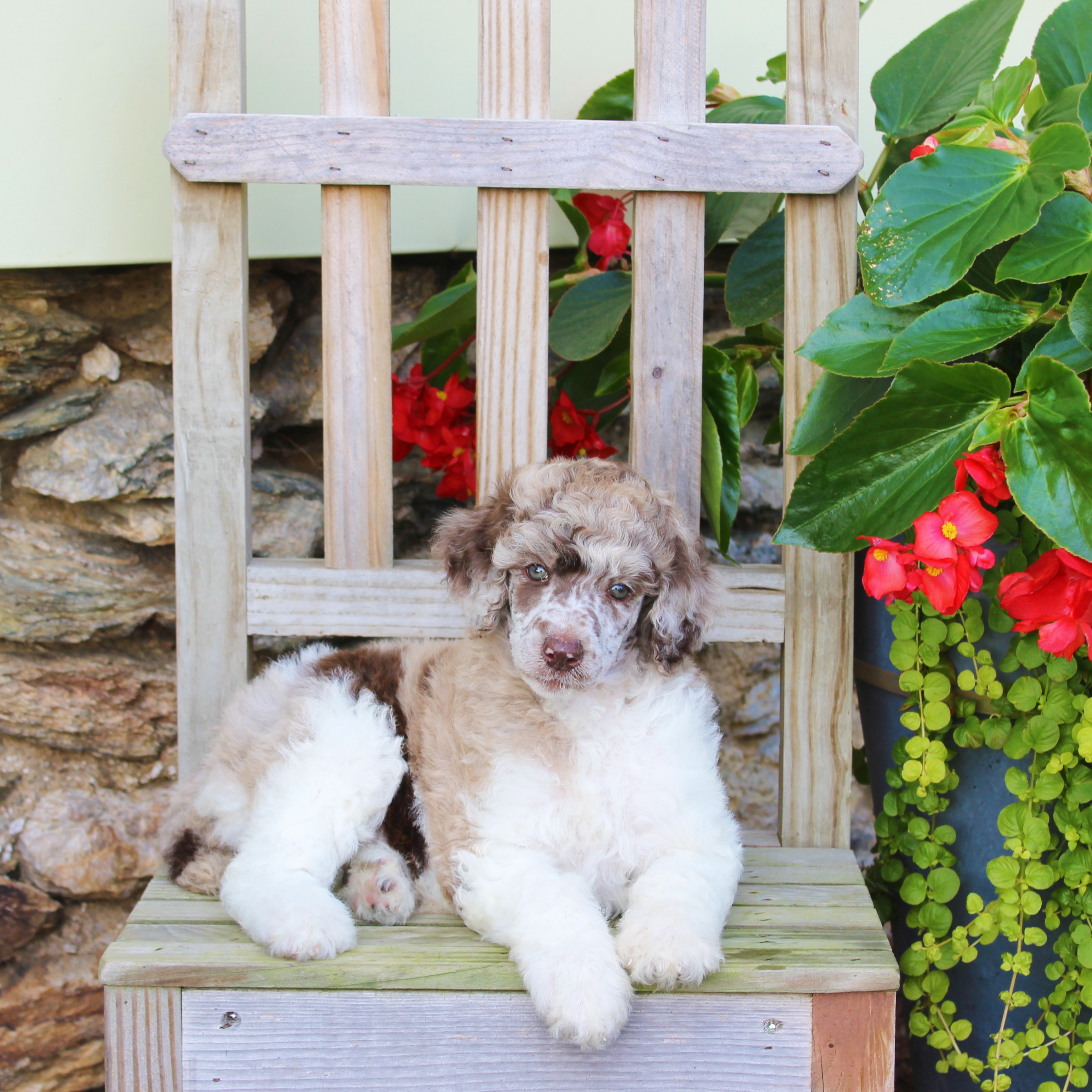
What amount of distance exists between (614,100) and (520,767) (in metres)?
1.80

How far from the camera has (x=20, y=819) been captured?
2.92 m

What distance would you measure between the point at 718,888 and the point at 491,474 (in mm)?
1069

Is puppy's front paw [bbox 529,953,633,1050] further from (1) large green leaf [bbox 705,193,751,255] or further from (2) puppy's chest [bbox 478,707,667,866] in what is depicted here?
(1) large green leaf [bbox 705,193,751,255]

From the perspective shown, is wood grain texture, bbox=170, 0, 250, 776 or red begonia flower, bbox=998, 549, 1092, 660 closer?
red begonia flower, bbox=998, 549, 1092, 660

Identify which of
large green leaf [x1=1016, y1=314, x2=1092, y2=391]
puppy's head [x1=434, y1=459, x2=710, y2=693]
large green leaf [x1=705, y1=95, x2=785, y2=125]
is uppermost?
large green leaf [x1=705, y1=95, x2=785, y2=125]

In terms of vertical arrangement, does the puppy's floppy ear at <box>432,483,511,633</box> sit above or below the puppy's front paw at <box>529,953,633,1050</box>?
above

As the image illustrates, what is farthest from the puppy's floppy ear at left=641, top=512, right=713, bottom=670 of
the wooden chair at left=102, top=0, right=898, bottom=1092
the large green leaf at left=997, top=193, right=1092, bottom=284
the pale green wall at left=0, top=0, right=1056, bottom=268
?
the pale green wall at left=0, top=0, right=1056, bottom=268

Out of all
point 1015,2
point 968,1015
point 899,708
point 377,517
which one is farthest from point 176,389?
point 968,1015

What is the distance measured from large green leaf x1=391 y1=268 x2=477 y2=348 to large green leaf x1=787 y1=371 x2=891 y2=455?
90 centimetres

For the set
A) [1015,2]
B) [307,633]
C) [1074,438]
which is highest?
[1015,2]

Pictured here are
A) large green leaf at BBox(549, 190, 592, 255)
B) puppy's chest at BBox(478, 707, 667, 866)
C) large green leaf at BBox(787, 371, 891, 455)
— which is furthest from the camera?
large green leaf at BBox(549, 190, 592, 255)

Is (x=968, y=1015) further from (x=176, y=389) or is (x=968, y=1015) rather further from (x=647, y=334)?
(x=176, y=389)

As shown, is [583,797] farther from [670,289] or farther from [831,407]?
[670,289]

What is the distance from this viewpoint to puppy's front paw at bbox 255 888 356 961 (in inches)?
75.4
